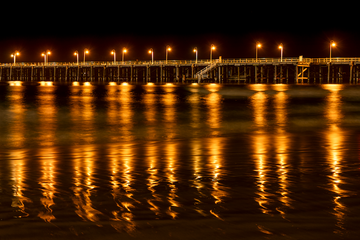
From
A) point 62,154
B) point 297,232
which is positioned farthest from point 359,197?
point 62,154

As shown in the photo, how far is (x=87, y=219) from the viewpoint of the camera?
17.9 ft

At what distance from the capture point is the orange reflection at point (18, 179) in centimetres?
602

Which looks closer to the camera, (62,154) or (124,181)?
(124,181)

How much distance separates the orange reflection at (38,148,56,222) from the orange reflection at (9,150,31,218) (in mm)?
221

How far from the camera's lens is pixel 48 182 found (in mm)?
7500

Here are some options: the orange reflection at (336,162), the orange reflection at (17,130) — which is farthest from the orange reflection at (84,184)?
the orange reflection at (17,130)

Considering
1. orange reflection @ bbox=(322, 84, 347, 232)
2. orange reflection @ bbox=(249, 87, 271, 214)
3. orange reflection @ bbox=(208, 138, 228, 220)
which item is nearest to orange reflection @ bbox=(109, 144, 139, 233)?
orange reflection @ bbox=(208, 138, 228, 220)

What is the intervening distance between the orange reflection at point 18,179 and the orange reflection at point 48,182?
22 cm

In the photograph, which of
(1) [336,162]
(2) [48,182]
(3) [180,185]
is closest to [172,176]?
(3) [180,185]

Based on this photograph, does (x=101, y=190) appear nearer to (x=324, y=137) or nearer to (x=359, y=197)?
(x=359, y=197)

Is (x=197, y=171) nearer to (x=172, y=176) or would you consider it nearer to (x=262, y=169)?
(x=172, y=176)

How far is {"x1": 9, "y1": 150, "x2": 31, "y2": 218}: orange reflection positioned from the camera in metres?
6.02

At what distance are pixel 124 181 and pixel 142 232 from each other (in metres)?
2.54

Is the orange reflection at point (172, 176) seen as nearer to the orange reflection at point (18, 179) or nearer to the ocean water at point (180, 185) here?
the ocean water at point (180, 185)
